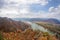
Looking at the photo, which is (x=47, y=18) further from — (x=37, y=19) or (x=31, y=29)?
(x=31, y=29)

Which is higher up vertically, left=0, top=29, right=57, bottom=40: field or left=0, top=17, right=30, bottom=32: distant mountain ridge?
left=0, top=17, right=30, bottom=32: distant mountain ridge

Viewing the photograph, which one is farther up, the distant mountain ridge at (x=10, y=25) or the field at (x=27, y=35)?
the distant mountain ridge at (x=10, y=25)

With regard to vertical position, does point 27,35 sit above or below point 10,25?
below

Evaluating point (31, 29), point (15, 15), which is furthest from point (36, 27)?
point (15, 15)

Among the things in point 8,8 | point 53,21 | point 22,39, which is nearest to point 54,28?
point 53,21

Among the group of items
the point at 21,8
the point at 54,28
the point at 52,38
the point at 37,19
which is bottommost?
the point at 52,38

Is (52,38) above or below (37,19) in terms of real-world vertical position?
below

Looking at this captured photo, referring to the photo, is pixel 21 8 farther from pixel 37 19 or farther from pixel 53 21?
pixel 53 21

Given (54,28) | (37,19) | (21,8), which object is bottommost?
(54,28)

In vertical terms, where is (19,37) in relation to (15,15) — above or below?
below
